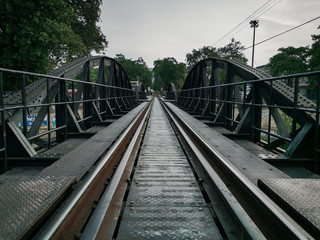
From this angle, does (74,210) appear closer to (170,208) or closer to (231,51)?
(170,208)

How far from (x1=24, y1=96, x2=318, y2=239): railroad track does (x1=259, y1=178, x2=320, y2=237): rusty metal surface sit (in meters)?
0.10

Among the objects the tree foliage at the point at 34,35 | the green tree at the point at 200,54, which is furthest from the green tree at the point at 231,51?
the tree foliage at the point at 34,35

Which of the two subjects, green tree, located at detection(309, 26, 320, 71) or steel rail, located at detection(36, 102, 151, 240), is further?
green tree, located at detection(309, 26, 320, 71)

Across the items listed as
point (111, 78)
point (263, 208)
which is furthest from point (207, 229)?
point (111, 78)

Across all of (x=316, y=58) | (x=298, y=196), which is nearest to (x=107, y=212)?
(x=298, y=196)

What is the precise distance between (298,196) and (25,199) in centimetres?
251

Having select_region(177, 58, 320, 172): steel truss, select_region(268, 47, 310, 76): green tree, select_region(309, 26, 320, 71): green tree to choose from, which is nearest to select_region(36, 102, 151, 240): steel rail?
select_region(177, 58, 320, 172): steel truss

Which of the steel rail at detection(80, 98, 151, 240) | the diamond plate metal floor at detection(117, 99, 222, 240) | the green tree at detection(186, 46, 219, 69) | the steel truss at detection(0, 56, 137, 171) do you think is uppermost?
the green tree at detection(186, 46, 219, 69)

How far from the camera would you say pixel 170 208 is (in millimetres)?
2424

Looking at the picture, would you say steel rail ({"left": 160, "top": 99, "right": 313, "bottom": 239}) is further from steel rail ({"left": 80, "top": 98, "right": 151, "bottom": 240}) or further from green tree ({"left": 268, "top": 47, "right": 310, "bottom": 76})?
green tree ({"left": 268, "top": 47, "right": 310, "bottom": 76})

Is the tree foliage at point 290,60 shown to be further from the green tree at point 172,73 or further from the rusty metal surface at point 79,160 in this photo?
the rusty metal surface at point 79,160

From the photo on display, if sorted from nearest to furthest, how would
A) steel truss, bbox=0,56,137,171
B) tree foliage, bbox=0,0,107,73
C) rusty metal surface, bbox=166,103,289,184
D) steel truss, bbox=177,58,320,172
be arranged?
1. rusty metal surface, bbox=166,103,289,184
2. steel truss, bbox=0,56,137,171
3. steel truss, bbox=177,58,320,172
4. tree foliage, bbox=0,0,107,73

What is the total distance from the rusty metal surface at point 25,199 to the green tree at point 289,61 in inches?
2306

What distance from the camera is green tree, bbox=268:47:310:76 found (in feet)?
169
